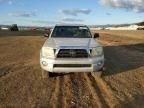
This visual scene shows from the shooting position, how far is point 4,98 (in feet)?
25.6

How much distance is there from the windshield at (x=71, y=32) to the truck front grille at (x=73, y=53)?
6.74 ft

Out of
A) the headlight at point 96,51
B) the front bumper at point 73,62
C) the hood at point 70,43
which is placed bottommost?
the front bumper at point 73,62

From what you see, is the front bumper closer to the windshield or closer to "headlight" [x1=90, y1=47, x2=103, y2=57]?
"headlight" [x1=90, y1=47, x2=103, y2=57]

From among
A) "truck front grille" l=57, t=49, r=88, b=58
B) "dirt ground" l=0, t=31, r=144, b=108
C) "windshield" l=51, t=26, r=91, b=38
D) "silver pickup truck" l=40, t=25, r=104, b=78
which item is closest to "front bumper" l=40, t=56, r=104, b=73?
"silver pickup truck" l=40, t=25, r=104, b=78

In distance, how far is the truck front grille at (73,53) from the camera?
362 inches

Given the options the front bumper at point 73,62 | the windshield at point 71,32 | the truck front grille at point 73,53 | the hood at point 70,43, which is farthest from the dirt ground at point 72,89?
the windshield at point 71,32

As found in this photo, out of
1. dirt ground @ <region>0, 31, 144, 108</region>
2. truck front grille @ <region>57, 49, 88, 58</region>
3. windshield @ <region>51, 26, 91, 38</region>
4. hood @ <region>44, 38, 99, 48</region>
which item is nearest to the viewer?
dirt ground @ <region>0, 31, 144, 108</region>

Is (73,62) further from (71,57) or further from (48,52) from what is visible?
(48,52)

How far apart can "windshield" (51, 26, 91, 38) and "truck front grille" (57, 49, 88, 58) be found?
6.74 ft

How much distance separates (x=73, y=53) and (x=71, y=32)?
2388mm

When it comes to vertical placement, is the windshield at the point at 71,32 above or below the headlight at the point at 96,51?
above

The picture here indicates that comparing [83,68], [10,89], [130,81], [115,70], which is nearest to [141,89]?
[130,81]

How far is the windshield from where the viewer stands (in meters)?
11.3

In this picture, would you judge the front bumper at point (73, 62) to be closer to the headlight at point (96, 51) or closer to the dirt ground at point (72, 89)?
the headlight at point (96, 51)
